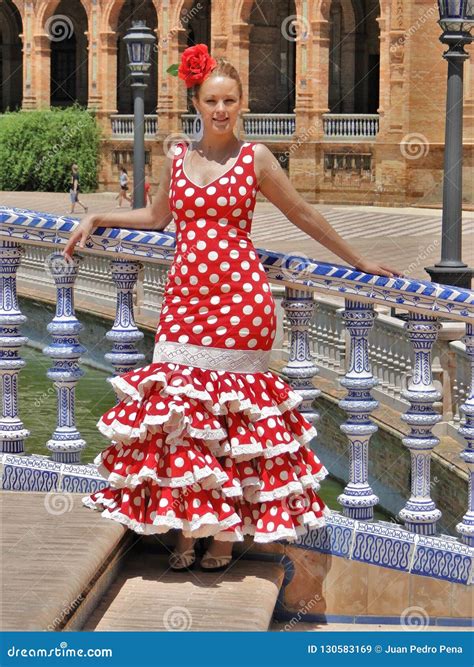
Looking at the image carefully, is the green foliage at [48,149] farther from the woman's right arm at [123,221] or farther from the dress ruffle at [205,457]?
the dress ruffle at [205,457]

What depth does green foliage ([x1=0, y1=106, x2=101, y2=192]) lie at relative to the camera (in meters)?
38.8

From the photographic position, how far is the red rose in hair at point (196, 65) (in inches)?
193

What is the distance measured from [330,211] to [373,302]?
87.9 feet

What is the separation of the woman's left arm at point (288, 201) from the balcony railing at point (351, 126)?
92.7 ft

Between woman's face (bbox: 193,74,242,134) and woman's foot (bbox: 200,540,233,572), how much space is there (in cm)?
138

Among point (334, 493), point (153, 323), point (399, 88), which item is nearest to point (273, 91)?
point (399, 88)

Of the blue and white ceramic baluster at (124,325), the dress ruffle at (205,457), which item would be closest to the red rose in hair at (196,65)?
the blue and white ceramic baluster at (124,325)

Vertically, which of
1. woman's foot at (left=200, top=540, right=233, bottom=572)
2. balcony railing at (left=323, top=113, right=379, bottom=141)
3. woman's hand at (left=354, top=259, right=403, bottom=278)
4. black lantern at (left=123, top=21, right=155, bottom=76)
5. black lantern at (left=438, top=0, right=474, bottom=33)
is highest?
balcony railing at (left=323, top=113, right=379, bottom=141)

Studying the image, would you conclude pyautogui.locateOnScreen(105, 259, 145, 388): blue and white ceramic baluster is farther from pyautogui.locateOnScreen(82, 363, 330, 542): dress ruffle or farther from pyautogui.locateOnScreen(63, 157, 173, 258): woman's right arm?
pyautogui.locateOnScreen(82, 363, 330, 542): dress ruffle

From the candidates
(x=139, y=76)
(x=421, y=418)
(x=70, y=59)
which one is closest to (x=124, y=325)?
(x=421, y=418)

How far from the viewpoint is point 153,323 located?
15.4 m

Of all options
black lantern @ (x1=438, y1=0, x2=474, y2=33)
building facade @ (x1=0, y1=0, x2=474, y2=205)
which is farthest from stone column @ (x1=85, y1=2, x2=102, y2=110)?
black lantern @ (x1=438, y1=0, x2=474, y2=33)

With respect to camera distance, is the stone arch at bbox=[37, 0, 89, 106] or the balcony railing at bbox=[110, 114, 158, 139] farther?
the stone arch at bbox=[37, 0, 89, 106]

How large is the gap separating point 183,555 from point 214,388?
612 mm
